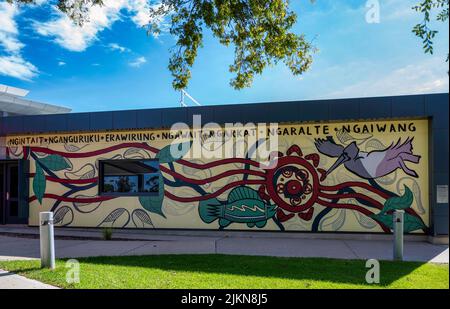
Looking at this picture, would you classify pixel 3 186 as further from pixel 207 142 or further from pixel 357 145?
pixel 357 145

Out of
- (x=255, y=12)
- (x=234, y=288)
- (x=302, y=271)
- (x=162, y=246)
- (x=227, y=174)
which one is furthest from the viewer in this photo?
(x=227, y=174)

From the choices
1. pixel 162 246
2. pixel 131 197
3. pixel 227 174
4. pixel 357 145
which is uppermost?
pixel 357 145

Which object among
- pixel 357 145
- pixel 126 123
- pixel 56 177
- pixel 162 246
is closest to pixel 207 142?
pixel 126 123

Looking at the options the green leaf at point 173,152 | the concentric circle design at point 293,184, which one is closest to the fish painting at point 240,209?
the concentric circle design at point 293,184

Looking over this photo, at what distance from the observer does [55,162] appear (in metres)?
11.6

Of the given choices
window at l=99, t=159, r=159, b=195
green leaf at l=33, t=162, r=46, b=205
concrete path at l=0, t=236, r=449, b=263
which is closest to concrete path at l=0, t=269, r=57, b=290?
concrete path at l=0, t=236, r=449, b=263

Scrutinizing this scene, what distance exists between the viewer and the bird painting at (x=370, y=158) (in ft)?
30.8

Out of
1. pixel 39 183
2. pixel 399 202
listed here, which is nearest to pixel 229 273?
pixel 399 202

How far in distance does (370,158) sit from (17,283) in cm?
866

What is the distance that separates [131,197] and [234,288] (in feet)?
21.6

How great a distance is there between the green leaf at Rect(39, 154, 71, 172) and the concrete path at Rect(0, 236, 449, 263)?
263 centimetres

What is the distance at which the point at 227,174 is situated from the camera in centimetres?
1030

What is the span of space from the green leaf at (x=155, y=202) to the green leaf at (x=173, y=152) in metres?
0.57

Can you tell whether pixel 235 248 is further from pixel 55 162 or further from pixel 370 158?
pixel 55 162
